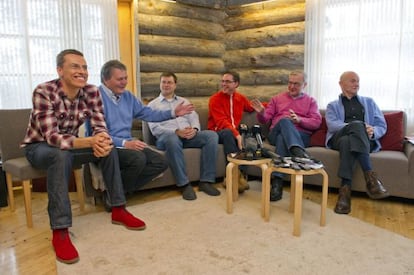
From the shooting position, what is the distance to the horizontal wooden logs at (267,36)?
450 cm

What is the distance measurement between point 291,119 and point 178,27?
6.85 ft

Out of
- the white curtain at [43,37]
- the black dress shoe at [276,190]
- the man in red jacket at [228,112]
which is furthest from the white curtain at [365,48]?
the white curtain at [43,37]

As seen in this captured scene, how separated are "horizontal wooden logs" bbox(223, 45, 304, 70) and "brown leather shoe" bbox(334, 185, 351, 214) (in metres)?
2.11

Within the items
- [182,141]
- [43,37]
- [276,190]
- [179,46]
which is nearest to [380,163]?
[276,190]

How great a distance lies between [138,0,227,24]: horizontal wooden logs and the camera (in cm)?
434

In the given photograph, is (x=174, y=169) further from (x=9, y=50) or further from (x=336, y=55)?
(x=336, y=55)

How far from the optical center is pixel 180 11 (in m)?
4.61

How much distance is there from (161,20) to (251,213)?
284 centimetres

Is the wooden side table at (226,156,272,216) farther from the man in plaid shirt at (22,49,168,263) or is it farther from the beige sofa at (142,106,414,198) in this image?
the man in plaid shirt at (22,49,168,263)

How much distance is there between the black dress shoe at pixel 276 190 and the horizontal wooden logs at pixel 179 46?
2324 mm

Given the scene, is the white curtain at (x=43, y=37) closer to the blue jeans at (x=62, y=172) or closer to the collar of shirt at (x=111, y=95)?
the collar of shirt at (x=111, y=95)

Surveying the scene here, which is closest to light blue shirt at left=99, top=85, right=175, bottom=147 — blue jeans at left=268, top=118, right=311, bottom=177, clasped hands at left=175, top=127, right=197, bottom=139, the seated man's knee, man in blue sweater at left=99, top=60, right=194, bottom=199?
man in blue sweater at left=99, top=60, right=194, bottom=199

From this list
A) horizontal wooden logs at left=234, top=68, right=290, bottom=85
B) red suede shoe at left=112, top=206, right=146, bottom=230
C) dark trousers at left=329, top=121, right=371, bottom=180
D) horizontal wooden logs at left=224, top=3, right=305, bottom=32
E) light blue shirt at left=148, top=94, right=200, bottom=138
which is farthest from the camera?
horizontal wooden logs at left=234, top=68, right=290, bottom=85

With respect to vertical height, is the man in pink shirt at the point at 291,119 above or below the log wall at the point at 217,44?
below
